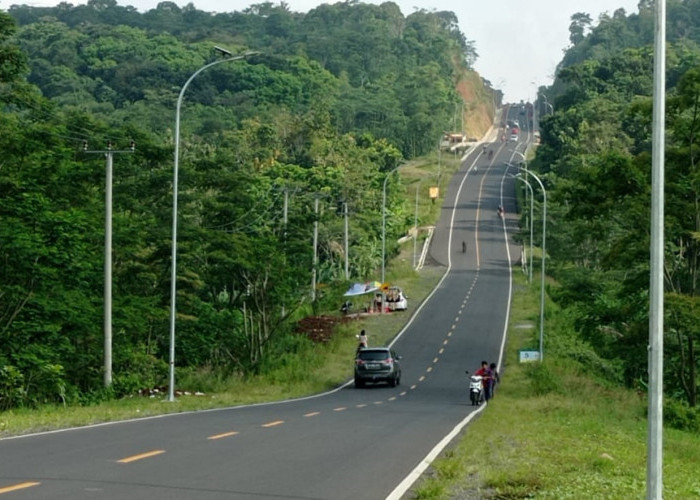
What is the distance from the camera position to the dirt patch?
56094 mm

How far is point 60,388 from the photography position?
32.8m

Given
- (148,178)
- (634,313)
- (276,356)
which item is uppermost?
(148,178)

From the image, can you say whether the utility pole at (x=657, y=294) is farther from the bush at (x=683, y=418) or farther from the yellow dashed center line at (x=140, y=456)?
the bush at (x=683, y=418)

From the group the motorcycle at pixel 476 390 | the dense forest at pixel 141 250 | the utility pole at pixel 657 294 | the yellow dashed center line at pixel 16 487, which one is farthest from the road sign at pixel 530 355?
the utility pole at pixel 657 294

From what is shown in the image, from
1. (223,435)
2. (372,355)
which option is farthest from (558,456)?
(372,355)

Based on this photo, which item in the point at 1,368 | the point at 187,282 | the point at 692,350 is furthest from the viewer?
the point at 187,282

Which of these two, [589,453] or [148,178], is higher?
[148,178]

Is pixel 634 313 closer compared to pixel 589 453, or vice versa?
pixel 589 453

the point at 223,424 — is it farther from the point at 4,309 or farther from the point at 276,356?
the point at 276,356

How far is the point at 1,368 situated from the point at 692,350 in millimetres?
19995

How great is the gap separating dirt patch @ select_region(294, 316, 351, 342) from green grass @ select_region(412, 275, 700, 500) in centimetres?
1959

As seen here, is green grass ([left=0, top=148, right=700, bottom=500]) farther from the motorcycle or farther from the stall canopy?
the stall canopy

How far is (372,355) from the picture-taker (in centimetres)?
4591

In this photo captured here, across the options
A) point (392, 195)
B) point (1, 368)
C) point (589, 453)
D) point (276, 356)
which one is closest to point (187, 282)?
point (276, 356)
